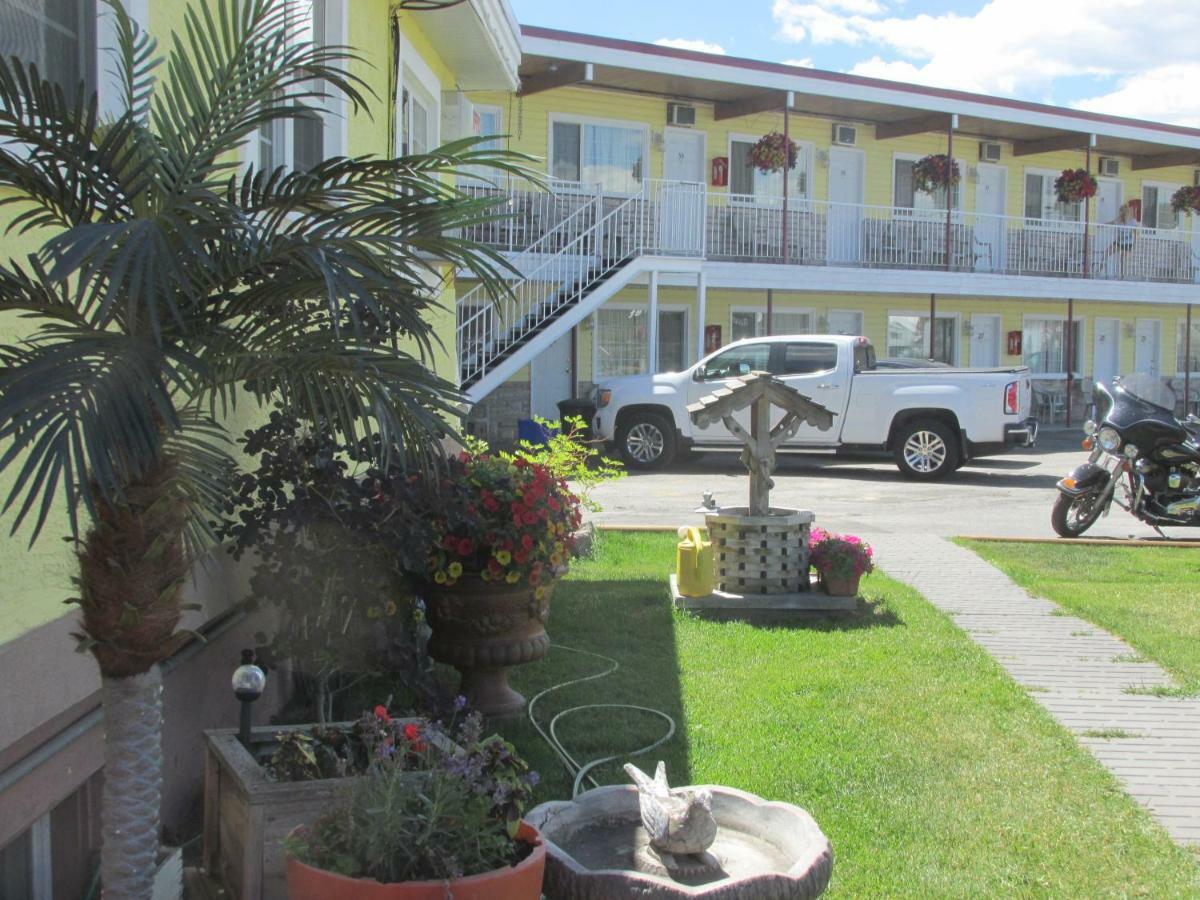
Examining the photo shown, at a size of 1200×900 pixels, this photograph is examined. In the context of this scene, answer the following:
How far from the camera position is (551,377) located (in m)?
20.2

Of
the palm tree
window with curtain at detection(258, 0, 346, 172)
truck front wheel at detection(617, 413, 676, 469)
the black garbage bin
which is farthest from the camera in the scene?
the black garbage bin

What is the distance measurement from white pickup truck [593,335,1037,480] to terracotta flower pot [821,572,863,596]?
277 inches

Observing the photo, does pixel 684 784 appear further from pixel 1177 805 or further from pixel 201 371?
pixel 201 371

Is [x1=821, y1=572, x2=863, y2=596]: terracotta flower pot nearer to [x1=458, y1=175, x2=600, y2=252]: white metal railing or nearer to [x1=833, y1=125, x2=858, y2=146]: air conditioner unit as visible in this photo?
[x1=458, y1=175, x2=600, y2=252]: white metal railing

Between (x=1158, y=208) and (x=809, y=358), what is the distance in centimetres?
1571

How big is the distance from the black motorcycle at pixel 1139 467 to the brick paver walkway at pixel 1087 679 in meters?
1.76

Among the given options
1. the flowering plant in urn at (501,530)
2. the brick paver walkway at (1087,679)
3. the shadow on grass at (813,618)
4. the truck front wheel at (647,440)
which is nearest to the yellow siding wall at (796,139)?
the truck front wheel at (647,440)

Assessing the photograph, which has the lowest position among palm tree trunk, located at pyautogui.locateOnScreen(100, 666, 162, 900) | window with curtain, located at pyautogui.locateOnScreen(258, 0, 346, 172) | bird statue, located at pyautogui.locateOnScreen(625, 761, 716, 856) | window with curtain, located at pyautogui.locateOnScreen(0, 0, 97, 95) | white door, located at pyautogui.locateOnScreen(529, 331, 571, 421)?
bird statue, located at pyautogui.locateOnScreen(625, 761, 716, 856)

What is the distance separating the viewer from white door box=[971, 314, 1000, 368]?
965 inches

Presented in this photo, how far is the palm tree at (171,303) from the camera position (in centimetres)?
Result: 210

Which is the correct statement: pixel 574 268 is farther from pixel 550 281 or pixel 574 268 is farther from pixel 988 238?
pixel 988 238

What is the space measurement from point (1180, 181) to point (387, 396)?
28579mm

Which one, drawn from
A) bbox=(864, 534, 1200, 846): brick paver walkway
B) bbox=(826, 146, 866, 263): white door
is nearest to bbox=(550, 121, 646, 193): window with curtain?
bbox=(826, 146, 866, 263): white door

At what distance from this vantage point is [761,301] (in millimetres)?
21875
